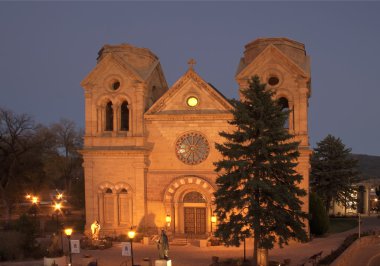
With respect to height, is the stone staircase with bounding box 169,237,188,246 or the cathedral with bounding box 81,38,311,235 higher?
the cathedral with bounding box 81,38,311,235

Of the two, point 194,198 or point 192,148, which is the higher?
point 192,148

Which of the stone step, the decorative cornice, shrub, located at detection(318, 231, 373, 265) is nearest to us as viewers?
shrub, located at detection(318, 231, 373, 265)

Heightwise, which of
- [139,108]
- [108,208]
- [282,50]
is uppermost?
[282,50]

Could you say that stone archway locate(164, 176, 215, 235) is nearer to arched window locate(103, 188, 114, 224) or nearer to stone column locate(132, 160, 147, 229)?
stone column locate(132, 160, 147, 229)

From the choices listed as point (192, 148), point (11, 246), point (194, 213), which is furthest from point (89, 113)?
point (11, 246)

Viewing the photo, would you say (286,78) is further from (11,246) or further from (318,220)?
(11,246)

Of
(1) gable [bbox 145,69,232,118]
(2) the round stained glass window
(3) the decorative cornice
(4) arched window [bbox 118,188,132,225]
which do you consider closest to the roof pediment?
(1) gable [bbox 145,69,232,118]

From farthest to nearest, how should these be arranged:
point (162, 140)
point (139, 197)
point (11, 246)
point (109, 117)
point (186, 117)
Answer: point (109, 117), point (162, 140), point (186, 117), point (139, 197), point (11, 246)

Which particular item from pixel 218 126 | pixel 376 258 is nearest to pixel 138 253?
pixel 218 126

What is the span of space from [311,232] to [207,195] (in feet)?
30.3

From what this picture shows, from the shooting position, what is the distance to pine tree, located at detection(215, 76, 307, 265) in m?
21.7

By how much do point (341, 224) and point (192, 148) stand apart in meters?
20.4

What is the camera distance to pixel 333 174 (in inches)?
1828

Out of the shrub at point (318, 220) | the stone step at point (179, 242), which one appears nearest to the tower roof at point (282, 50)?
the shrub at point (318, 220)
